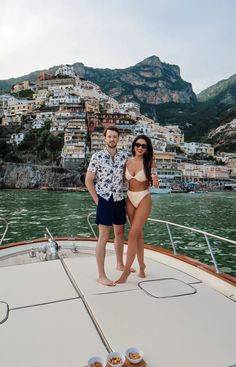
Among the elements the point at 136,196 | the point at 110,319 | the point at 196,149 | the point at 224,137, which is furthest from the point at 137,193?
the point at 224,137

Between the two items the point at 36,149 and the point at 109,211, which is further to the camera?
the point at 36,149

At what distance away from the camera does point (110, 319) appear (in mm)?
1792

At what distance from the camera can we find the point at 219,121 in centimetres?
12244

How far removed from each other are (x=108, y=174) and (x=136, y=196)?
0.30 m

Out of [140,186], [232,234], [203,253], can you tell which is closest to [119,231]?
[140,186]

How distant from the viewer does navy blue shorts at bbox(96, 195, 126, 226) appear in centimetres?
250

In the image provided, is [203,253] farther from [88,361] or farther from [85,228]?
[88,361]

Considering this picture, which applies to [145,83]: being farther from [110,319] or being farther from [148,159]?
[110,319]

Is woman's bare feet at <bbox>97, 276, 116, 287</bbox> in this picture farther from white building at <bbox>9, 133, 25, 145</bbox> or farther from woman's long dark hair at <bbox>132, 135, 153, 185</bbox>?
white building at <bbox>9, 133, 25, 145</bbox>

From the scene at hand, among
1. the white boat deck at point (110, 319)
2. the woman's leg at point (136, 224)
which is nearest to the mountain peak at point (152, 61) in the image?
the woman's leg at point (136, 224)

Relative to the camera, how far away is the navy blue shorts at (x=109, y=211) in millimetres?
2500

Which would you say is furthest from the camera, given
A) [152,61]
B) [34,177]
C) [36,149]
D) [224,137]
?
[152,61]

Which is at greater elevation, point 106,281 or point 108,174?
point 108,174

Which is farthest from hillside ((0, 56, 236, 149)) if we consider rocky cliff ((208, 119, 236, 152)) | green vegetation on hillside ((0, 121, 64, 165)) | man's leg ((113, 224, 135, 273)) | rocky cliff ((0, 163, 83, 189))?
man's leg ((113, 224, 135, 273))
